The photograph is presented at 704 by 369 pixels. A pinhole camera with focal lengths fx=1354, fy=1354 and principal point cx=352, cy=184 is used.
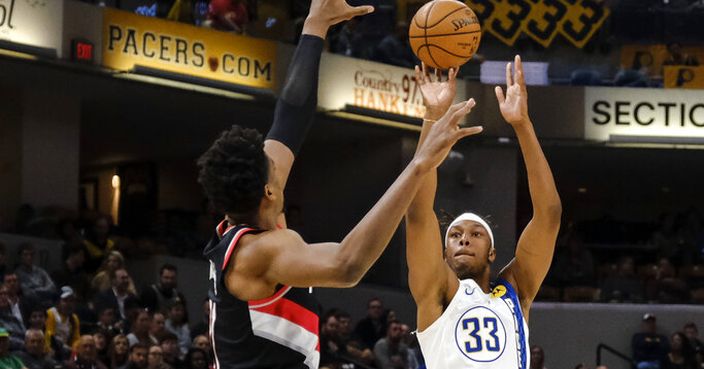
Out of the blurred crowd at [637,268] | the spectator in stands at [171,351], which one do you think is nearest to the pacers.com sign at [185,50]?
the spectator in stands at [171,351]

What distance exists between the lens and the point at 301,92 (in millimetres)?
4617

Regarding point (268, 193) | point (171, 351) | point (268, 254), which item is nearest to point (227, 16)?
point (171, 351)

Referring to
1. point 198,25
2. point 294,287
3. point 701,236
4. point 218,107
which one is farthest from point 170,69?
point 294,287

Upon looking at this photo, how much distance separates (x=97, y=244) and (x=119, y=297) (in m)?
1.28

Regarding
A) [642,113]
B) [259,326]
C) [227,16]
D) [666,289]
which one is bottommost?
[666,289]

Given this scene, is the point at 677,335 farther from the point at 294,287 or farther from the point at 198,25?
the point at 294,287

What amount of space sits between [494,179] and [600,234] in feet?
13.3

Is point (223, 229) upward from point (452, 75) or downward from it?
downward

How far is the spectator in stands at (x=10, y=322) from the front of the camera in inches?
449

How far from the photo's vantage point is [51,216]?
50.0 feet

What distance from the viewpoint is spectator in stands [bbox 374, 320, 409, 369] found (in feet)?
46.2

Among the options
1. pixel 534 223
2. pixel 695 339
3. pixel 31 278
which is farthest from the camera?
pixel 695 339

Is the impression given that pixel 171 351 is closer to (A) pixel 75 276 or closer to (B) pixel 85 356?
(B) pixel 85 356

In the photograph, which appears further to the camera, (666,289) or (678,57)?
(678,57)
